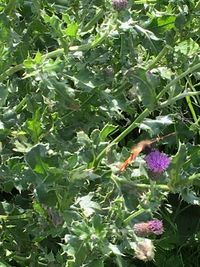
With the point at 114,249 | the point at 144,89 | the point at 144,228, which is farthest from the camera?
→ the point at 144,89

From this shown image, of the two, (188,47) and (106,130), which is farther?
(188,47)

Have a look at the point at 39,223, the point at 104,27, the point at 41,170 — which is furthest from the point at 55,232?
the point at 104,27

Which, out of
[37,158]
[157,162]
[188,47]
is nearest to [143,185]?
[157,162]

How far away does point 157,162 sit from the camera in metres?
1.75

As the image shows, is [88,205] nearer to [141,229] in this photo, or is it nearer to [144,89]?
[141,229]

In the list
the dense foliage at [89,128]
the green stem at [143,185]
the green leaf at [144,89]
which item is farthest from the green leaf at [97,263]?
the green leaf at [144,89]

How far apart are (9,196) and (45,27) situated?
65cm

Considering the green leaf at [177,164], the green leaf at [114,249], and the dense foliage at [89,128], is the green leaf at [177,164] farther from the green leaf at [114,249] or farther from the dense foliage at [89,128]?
the green leaf at [114,249]

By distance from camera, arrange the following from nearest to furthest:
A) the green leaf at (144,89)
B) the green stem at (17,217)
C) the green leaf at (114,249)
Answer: the green leaf at (114,249), the green leaf at (144,89), the green stem at (17,217)

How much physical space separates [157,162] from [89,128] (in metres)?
0.34

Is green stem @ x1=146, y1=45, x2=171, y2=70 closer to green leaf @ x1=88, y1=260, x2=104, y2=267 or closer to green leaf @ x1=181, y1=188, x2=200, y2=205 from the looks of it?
green leaf @ x1=181, y1=188, x2=200, y2=205

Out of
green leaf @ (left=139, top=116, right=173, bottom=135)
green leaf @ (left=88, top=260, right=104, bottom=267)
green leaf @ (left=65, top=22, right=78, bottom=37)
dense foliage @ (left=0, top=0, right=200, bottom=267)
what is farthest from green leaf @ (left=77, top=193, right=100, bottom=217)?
green leaf @ (left=65, top=22, right=78, bottom=37)

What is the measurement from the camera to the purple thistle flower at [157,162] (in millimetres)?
1719

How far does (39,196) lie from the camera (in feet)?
5.34
